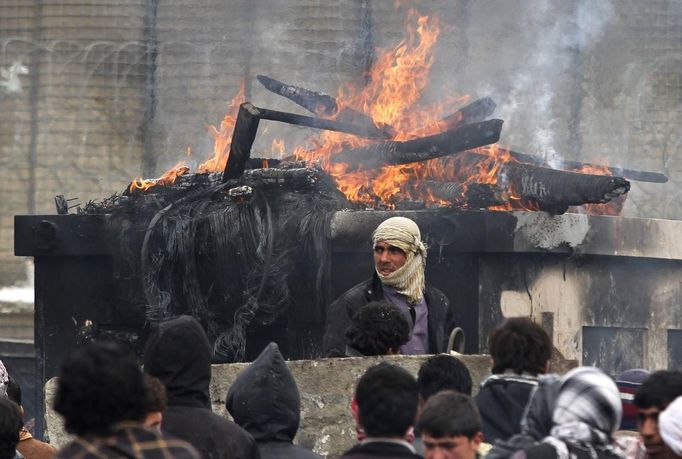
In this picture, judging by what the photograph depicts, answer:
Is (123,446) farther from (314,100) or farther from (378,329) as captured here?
(314,100)

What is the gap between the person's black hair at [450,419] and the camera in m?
5.08

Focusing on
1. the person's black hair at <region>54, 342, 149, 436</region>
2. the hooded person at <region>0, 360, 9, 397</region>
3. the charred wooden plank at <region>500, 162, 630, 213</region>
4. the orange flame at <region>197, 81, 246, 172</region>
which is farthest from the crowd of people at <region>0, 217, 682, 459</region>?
the orange flame at <region>197, 81, 246, 172</region>

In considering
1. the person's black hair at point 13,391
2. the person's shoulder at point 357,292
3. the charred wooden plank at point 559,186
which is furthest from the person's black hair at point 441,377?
the charred wooden plank at point 559,186

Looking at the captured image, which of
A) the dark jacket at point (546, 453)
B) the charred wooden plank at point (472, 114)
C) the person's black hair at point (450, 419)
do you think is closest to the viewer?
the dark jacket at point (546, 453)

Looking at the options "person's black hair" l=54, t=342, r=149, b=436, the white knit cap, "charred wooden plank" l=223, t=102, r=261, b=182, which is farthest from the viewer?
"charred wooden plank" l=223, t=102, r=261, b=182

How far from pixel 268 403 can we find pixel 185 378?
0.41 meters

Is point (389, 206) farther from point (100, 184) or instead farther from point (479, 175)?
point (100, 184)

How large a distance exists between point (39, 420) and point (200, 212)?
2.60 metres

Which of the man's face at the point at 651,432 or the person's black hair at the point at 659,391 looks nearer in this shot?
the man's face at the point at 651,432

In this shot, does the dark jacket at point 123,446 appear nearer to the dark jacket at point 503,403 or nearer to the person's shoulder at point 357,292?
the dark jacket at point 503,403

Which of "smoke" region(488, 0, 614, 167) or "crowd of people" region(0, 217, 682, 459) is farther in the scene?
"smoke" region(488, 0, 614, 167)

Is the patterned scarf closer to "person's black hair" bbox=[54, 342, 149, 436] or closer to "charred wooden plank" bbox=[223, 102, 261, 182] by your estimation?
"person's black hair" bbox=[54, 342, 149, 436]

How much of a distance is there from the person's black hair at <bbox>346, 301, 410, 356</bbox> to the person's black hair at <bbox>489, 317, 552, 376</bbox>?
58.7 inches

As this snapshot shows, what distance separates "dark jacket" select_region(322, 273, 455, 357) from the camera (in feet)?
27.1
